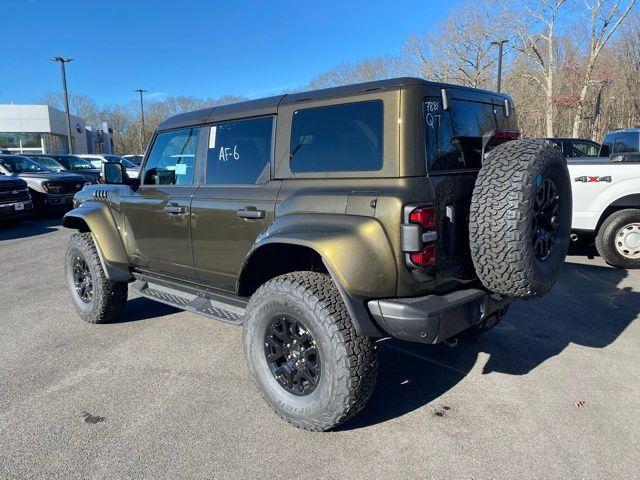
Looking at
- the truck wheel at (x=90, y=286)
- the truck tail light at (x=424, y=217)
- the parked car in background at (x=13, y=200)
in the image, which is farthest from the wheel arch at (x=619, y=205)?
the parked car in background at (x=13, y=200)

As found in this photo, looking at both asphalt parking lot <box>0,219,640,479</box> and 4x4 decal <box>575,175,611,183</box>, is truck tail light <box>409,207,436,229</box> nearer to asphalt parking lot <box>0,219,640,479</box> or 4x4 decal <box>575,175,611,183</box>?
asphalt parking lot <box>0,219,640,479</box>

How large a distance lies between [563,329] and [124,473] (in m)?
3.84

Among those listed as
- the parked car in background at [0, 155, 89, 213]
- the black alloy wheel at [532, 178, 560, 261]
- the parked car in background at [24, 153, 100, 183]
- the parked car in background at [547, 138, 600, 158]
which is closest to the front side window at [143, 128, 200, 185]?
the black alloy wheel at [532, 178, 560, 261]

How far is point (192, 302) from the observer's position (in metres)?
3.81

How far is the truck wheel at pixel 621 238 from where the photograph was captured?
6.51 metres

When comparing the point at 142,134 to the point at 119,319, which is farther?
the point at 142,134

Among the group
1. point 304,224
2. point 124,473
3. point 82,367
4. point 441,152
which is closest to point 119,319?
point 82,367

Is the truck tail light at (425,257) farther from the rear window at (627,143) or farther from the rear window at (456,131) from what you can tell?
the rear window at (627,143)

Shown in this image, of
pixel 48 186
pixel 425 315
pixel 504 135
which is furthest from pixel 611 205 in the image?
pixel 48 186

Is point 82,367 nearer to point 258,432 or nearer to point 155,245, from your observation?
point 155,245

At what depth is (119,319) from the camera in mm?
4867

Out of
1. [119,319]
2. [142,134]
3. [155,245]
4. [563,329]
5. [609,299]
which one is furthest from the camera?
[142,134]

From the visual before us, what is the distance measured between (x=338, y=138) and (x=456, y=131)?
2.41ft

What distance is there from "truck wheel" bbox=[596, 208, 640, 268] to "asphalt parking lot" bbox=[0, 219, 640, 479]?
6.43 feet
